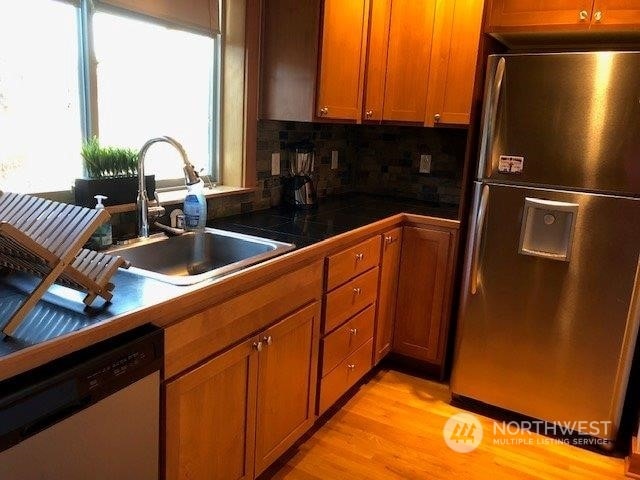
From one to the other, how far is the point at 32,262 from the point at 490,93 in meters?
1.85

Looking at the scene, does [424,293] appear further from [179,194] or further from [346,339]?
[179,194]

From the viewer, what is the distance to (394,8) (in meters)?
2.76

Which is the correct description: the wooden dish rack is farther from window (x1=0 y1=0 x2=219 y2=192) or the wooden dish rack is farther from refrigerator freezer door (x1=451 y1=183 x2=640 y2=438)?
Result: refrigerator freezer door (x1=451 y1=183 x2=640 y2=438)

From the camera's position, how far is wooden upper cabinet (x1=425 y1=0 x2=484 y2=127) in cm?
258

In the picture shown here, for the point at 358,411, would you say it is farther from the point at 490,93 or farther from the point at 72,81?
the point at 72,81

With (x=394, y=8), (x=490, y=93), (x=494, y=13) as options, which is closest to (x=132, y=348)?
(x=490, y=93)

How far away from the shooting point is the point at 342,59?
252 centimetres

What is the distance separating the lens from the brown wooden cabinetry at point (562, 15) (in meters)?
2.10

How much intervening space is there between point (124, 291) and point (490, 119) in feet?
5.39

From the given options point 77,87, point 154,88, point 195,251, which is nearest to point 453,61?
point 154,88

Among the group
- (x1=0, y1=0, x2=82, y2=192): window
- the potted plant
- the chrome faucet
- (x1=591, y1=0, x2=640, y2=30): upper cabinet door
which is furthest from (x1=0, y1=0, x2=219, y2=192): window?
(x1=591, y1=0, x2=640, y2=30): upper cabinet door

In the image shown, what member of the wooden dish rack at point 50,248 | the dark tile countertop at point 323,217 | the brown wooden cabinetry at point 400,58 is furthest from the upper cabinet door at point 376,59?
the wooden dish rack at point 50,248

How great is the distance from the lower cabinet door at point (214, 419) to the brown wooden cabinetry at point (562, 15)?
1767mm

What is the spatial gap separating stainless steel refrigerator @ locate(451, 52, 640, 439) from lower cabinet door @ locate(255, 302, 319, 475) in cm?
83
